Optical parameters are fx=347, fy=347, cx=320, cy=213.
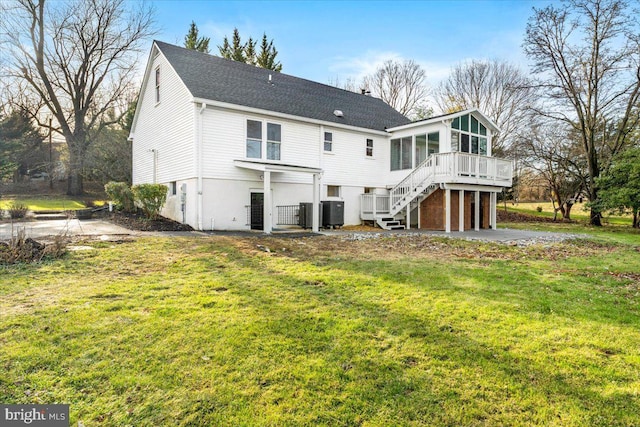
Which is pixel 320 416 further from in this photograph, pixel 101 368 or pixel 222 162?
pixel 222 162

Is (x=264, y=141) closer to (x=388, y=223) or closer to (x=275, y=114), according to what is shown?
(x=275, y=114)

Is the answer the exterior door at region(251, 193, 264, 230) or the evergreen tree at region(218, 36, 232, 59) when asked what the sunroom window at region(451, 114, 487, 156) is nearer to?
the exterior door at region(251, 193, 264, 230)

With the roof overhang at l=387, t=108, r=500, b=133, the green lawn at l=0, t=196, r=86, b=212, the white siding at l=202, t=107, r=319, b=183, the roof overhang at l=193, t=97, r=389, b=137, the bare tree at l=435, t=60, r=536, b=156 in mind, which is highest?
the bare tree at l=435, t=60, r=536, b=156

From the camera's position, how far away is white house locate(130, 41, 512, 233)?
1344 centimetres

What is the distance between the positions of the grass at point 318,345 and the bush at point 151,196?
7216 mm

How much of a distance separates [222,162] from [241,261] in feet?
24.4

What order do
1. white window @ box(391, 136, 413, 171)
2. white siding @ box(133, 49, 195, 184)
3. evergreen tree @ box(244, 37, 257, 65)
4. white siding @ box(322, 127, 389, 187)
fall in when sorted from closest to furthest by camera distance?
1. white siding @ box(133, 49, 195, 184)
2. white siding @ box(322, 127, 389, 187)
3. white window @ box(391, 136, 413, 171)
4. evergreen tree @ box(244, 37, 257, 65)

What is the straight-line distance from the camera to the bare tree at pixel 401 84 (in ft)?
116

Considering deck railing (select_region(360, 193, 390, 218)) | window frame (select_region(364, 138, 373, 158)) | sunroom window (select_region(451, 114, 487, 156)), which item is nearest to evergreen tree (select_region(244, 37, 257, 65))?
window frame (select_region(364, 138, 373, 158))

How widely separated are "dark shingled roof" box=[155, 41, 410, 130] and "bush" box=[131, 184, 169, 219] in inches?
148

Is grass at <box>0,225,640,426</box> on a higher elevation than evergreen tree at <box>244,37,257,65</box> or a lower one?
lower

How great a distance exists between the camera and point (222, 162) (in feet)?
44.4

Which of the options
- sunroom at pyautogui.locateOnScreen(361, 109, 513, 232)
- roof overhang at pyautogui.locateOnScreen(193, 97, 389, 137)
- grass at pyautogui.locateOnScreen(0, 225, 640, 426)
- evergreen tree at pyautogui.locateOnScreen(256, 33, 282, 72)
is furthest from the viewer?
evergreen tree at pyautogui.locateOnScreen(256, 33, 282, 72)

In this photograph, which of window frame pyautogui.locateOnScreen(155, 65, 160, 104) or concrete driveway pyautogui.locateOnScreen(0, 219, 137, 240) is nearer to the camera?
concrete driveway pyautogui.locateOnScreen(0, 219, 137, 240)
